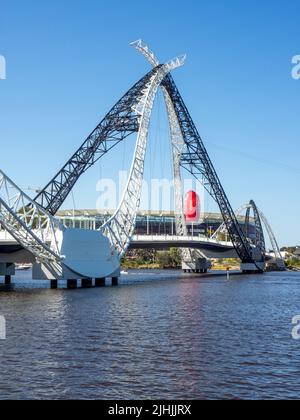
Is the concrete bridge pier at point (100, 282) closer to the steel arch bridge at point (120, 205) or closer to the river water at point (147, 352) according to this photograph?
the steel arch bridge at point (120, 205)

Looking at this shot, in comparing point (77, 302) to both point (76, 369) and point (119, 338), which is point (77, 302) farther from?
point (76, 369)

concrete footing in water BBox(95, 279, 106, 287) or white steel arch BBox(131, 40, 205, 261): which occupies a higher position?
white steel arch BBox(131, 40, 205, 261)

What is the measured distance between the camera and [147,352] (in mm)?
39844

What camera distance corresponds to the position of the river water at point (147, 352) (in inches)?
1192

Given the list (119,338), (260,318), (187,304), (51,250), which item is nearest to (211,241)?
(51,250)

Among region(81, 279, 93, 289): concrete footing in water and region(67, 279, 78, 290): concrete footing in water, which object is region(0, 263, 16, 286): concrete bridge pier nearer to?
region(81, 279, 93, 289): concrete footing in water

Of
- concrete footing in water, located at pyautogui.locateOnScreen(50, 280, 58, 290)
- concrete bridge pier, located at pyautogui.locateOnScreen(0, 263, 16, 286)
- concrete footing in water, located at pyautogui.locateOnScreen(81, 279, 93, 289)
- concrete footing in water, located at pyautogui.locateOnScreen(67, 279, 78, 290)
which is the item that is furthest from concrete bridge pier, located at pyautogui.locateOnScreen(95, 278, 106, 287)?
concrete bridge pier, located at pyautogui.locateOnScreen(0, 263, 16, 286)

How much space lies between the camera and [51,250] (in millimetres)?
92750

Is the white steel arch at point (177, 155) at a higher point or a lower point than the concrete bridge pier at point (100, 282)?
higher

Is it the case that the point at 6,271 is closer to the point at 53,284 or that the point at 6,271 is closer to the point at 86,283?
the point at 86,283

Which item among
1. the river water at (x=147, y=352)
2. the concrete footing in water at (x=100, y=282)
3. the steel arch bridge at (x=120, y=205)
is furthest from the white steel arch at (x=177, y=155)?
the river water at (x=147, y=352)

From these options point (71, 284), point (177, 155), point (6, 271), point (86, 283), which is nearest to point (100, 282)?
point (86, 283)

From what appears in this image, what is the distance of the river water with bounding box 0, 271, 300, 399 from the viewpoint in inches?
1192
